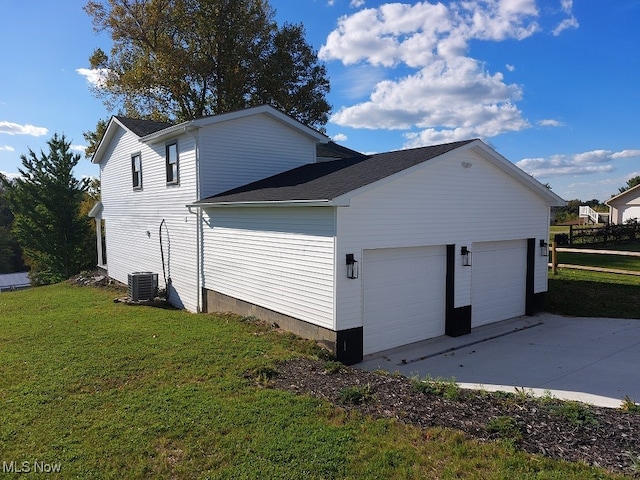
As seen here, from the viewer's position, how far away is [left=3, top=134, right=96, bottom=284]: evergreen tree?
27922 mm

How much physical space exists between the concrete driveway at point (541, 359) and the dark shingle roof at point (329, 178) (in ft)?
11.2

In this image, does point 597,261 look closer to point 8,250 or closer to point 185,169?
point 185,169

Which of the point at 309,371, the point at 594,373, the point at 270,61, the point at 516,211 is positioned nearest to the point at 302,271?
the point at 309,371

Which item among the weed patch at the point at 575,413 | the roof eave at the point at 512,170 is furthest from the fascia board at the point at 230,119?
the weed patch at the point at 575,413

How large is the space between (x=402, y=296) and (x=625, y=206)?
39.6 metres

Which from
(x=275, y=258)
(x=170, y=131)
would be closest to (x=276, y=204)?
(x=275, y=258)

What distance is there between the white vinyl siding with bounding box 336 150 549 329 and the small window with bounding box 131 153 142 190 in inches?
416

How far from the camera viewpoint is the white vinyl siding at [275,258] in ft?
27.1

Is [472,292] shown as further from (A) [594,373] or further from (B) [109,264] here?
(B) [109,264]

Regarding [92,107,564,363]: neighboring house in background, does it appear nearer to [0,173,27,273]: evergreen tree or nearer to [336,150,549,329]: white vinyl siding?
[336,150,549,329]: white vinyl siding

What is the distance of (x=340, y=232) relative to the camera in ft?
26.0

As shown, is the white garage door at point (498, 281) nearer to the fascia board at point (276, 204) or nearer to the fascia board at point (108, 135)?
the fascia board at point (276, 204)

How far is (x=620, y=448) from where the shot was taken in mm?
4320

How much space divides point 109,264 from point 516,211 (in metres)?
16.9
